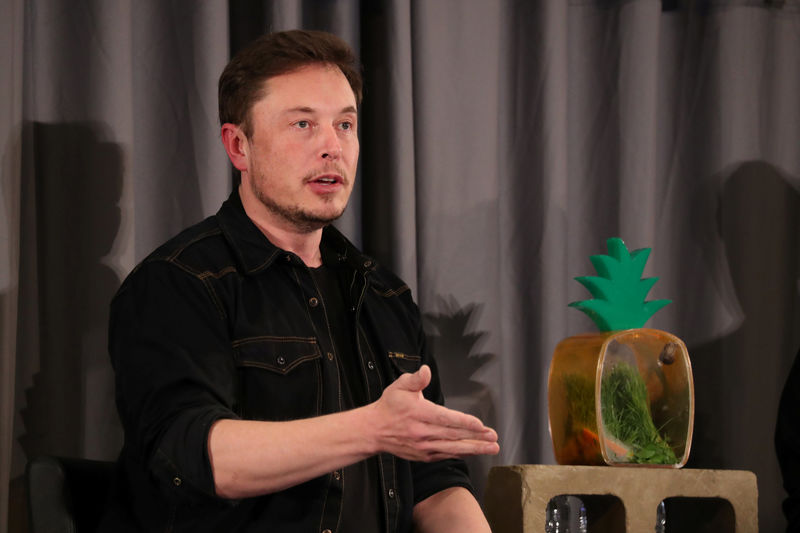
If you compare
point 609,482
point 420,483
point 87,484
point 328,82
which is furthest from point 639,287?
point 87,484

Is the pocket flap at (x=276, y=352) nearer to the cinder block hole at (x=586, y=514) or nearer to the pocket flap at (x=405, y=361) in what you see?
the pocket flap at (x=405, y=361)

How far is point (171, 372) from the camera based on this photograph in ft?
4.46

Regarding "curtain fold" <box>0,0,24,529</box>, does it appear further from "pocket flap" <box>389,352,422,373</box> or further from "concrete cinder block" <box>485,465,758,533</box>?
"concrete cinder block" <box>485,465,758,533</box>

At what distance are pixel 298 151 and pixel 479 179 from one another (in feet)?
2.26

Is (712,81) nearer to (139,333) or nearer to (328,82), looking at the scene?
(328,82)

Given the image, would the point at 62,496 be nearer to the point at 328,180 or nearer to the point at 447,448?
the point at 447,448

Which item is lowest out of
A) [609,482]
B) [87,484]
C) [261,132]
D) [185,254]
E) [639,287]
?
[609,482]

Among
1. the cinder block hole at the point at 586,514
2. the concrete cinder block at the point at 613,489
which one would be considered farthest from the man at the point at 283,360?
the cinder block hole at the point at 586,514

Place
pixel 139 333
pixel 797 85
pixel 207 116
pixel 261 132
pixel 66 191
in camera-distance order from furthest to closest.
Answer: pixel 797 85 → pixel 207 116 → pixel 66 191 → pixel 261 132 → pixel 139 333

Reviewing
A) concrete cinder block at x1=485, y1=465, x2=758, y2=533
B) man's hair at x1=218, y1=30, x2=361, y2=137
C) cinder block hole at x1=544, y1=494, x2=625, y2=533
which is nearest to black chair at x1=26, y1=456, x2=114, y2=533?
man's hair at x1=218, y1=30, x2=361, y2=137

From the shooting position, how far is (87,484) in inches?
58.2

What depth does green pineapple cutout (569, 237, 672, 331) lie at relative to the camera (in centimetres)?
199

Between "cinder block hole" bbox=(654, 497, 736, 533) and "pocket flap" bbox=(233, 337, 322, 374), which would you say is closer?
"pocket flap" bbox=(233, 337, 322, 374)

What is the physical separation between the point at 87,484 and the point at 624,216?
1448 millimetres
